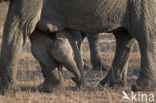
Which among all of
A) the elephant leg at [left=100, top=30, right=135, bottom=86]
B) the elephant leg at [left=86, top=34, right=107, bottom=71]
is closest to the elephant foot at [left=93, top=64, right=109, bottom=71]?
the elephant leg at [left=86, top=34, right=107, bottom=71]

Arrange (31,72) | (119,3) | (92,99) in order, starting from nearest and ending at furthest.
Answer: (92,99), (119,3), (31,72)

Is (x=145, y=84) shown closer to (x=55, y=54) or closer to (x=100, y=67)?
(x=55, y=54)

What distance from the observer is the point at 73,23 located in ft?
17.6

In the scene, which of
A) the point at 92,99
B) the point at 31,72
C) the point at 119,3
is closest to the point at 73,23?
the point at 119,3

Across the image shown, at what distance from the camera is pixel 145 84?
216 inches

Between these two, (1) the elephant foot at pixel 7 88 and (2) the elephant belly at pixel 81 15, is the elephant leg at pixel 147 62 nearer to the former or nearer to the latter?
(2) the elephant belly at pixel 81 15

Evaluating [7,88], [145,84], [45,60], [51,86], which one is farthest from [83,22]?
[7,88]

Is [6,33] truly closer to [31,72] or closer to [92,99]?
[92,99]

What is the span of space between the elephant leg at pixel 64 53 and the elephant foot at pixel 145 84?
2.80ft

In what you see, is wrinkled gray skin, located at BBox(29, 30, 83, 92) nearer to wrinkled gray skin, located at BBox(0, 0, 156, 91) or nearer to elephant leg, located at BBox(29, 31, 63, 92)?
elephant leg, located at BBox(29, 31, 63, 92)

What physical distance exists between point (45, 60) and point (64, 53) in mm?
357

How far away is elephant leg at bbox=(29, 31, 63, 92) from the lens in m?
5.64

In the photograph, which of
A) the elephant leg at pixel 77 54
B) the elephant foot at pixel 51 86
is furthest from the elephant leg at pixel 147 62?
the elephant foot at pixel 51 86

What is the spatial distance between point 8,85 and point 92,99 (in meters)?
1.16
